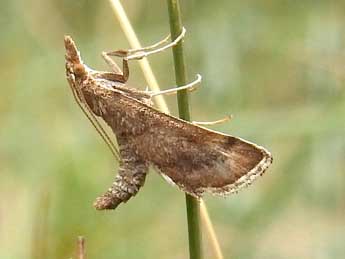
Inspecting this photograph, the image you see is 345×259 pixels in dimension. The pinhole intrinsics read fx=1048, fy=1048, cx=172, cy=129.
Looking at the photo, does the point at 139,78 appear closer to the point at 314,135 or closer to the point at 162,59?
the point at 162,59

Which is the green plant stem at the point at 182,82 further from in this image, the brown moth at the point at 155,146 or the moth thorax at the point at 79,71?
the moth thorax at the point at 79,71

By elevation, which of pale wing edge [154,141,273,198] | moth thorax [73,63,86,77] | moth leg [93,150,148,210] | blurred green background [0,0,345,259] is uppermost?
moth thorax [73,63,86,77]

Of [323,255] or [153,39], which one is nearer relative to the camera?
[323,255]

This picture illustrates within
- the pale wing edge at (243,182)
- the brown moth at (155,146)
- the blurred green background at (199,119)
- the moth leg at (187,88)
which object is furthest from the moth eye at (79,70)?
the blurred green background at (199,119)

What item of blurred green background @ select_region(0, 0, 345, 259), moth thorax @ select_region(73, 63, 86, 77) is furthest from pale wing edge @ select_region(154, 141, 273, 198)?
blurred green background @ select_region(0, 0, 345, 259)

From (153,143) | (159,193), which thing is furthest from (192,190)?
(159,193)

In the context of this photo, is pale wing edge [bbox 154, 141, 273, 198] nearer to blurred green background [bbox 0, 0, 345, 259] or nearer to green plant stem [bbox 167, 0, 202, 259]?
green plant stem [bbox 167, 0, 202, 259]

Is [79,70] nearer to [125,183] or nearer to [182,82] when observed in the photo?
[125,183]

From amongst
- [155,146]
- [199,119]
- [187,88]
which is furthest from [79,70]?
[199,119]
